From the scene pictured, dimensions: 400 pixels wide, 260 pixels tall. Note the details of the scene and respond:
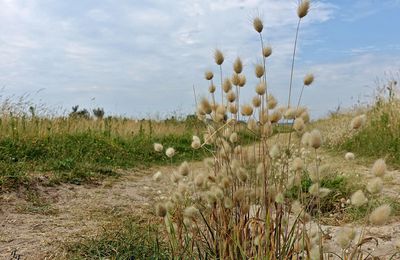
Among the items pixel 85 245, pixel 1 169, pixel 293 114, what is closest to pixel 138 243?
pixel 85 245

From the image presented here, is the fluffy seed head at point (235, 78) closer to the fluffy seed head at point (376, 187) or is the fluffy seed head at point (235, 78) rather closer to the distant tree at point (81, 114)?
the fluffy seed head at point (376, 187)

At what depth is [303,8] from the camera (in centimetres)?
170

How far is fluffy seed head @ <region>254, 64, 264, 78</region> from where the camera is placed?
178 centimetres

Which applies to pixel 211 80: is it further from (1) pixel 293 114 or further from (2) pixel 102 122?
(2) pixel 102 122

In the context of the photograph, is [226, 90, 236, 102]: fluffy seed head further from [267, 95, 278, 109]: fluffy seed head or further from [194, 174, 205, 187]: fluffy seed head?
[194, 174, 205, 187]: fluffy seed head

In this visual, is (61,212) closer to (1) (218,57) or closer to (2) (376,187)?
(1) (218,57)

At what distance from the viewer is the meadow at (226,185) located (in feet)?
5.52

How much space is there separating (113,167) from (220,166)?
469 cm

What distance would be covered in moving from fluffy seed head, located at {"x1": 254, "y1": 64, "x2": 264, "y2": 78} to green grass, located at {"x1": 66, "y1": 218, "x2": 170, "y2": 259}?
0.91 m

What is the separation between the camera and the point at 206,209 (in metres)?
2.10

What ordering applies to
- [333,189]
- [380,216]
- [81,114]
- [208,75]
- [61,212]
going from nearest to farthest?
[380,216], [208,75], [333,189], [61,212], [81,114]

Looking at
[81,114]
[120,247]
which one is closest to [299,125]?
[120,247]

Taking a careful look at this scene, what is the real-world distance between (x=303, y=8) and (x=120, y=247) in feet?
4.70

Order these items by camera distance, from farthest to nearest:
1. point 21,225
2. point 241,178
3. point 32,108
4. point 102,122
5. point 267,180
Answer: point 102,122 → point 32,108 → point 21,225 → point 267,180 → point 241,178
